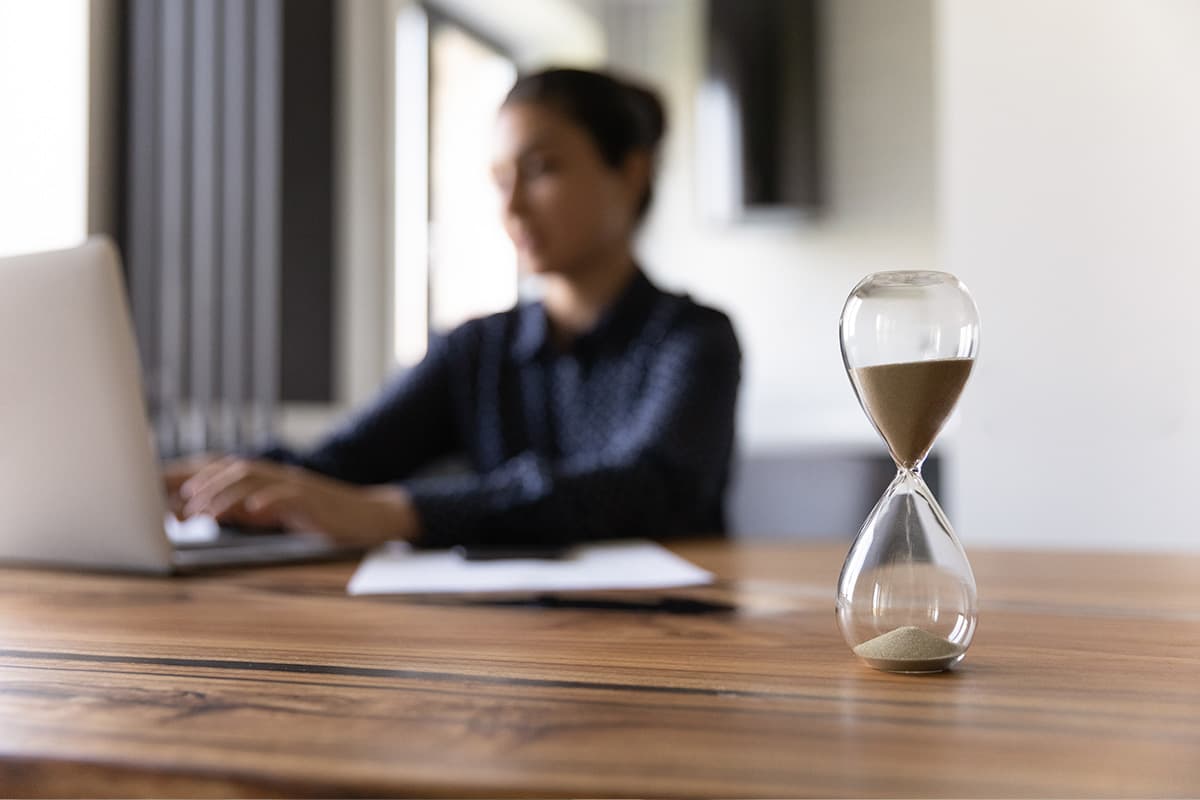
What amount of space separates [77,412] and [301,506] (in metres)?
0.26

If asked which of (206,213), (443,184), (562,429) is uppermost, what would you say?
(443,184)

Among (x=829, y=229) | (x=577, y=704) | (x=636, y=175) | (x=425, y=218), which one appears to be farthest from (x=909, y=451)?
(x=829, y=229)

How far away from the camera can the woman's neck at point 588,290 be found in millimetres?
1697

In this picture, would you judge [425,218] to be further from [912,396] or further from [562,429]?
[912,396]

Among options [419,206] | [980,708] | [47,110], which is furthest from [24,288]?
[419,206]

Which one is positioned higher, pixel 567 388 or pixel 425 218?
pixel 425 218

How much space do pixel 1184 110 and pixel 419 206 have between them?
1.93 m

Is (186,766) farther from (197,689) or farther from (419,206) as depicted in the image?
→ (419,206)

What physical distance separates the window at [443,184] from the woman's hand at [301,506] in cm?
181

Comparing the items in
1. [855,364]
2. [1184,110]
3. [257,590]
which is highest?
[1184,110]

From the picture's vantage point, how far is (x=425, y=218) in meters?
3.25

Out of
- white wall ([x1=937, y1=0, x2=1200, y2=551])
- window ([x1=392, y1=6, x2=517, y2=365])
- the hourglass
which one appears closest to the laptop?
the hourglass

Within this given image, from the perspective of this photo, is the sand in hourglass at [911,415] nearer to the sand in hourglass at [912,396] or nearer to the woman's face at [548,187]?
the sand in hourglass at [912,396]

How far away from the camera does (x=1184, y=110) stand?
6.53 feet
